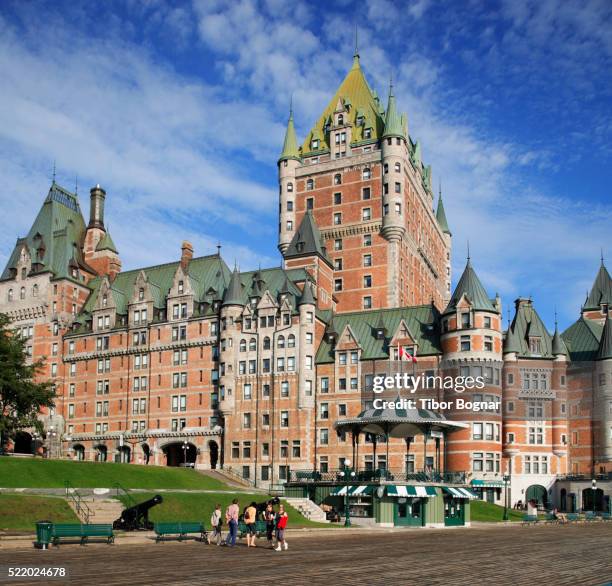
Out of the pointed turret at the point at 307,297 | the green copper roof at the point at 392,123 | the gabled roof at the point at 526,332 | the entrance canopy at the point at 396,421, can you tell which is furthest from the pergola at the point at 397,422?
the green copper roof at the point at 392,123

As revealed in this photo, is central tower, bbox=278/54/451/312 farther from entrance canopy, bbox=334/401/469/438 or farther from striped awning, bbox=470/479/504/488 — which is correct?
entrance canopy, bbox=334/401/469/438

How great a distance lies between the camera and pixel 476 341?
88688 mm

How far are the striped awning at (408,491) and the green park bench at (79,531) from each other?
29154mm

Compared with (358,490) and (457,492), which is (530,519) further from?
(358,490)

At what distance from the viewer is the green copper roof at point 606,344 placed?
97000 mm

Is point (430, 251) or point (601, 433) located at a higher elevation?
point (430, 251)

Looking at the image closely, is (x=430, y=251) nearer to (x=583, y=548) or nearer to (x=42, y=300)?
(x=42, y=300)

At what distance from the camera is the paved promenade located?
82.0 ft

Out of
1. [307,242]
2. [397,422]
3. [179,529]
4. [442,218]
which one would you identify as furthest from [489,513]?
[442,218]

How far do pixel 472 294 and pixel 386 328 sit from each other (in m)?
11.1

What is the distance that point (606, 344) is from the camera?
97688 millimetres

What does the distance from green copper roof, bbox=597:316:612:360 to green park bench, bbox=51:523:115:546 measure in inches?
2914

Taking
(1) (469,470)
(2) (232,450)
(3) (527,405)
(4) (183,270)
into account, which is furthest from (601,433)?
(4) (183,270)

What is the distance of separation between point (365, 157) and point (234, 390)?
38.7m
